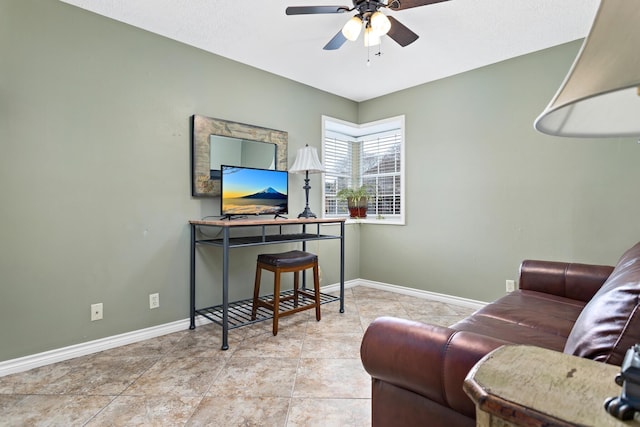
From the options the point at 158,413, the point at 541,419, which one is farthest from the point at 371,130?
the point at 541,419

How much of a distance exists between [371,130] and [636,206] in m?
2.80

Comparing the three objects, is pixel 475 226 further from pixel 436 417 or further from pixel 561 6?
pixel 436 417

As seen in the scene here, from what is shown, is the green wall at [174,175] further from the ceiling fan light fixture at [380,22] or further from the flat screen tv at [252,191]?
the ceiling fan light fixture at [380,22]

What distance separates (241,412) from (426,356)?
1150 mm

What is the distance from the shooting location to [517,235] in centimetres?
314

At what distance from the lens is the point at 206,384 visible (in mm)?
1982

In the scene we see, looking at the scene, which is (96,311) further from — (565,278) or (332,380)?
(565,278)

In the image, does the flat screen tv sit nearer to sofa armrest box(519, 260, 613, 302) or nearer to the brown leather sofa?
the brown leather sofa

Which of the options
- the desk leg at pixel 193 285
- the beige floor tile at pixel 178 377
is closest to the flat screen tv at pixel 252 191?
the desk leg at pixel 193 285

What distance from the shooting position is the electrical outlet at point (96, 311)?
2.40 metres

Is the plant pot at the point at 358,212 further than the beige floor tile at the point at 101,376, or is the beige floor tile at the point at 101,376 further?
the plant pot at the point at 358,212

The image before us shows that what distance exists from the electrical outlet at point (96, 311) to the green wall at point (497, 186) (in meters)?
2.99

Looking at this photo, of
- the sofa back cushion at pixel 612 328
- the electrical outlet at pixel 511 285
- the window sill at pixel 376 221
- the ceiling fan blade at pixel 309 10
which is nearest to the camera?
the sofa back cushion at pixel 612 328

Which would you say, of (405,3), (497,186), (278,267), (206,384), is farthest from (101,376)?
(497,186)
